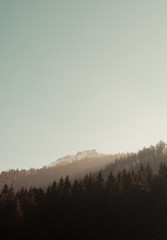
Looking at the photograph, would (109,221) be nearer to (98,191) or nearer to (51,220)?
(98,191)

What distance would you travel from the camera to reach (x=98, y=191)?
78.8 m

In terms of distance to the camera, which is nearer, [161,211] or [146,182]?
[161,211]

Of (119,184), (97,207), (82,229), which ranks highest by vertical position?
(119,184)

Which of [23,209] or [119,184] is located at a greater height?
[119,184]

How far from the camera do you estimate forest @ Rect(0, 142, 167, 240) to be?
67188 millimetres

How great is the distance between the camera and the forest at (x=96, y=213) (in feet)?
220

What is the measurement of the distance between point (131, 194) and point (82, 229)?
1628 cm

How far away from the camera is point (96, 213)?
72.9 meters

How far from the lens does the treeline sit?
220 ft

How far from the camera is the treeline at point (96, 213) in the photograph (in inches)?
2645

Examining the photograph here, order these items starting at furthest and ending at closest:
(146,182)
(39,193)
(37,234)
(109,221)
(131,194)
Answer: (39,193) → (146,182) → (131,194) → (109,221) → (37,234)

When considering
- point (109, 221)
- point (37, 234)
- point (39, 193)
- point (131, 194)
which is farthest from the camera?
point (39, 193)

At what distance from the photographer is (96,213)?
239 feet

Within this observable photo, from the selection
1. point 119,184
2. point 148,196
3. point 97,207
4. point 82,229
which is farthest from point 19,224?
point 148,196
